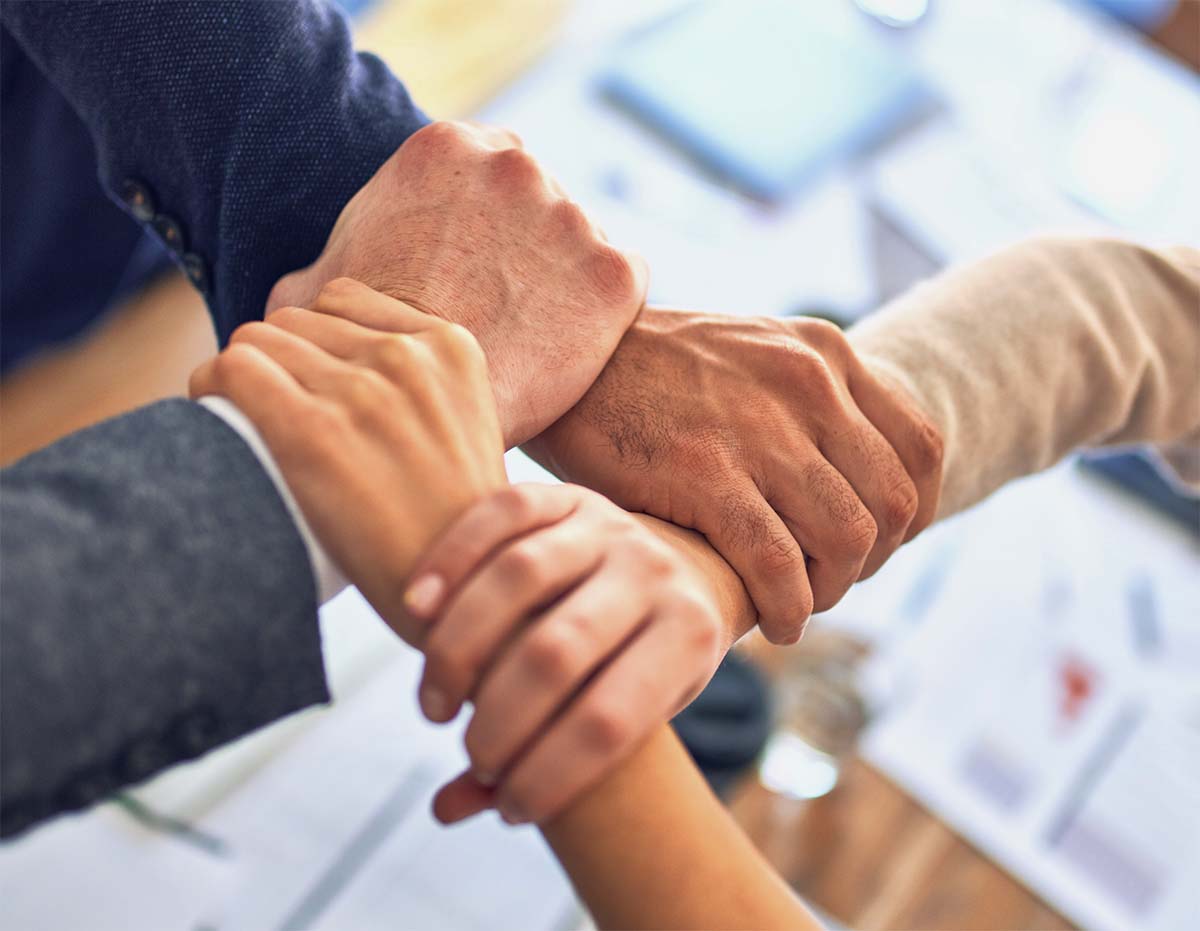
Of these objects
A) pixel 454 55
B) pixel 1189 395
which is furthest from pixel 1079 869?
pixel 454 55

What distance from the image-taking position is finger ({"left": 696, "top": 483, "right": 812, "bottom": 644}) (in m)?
0.52

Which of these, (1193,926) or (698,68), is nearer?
(1193,926)

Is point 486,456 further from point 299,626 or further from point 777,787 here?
point 777,787

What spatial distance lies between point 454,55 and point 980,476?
103 centimetres

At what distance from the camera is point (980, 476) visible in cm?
65

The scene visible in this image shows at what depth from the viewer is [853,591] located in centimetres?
108

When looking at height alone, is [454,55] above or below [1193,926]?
above

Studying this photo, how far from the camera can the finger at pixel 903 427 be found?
57cm

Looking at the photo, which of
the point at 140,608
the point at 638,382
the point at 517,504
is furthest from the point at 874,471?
the point at 140,608

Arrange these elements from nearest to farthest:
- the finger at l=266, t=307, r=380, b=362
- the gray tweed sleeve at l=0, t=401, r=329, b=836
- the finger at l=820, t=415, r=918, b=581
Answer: the gray tweed sleeve at l=0, t=401, r=329, b=836
the finger at l=266, t=307, r=380, b=362
the finger at l=820, t=415, r=918, b=581

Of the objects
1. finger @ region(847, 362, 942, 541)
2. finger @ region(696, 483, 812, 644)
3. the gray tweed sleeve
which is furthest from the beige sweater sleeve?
the gray tweed sleeve

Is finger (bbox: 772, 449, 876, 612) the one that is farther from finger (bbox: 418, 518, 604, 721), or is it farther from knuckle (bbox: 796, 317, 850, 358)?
finger (bbox: 418, 518, 604, 721)

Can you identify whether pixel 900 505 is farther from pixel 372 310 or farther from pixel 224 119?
pixel 224 119

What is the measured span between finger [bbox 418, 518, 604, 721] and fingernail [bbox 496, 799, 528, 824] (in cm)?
4
